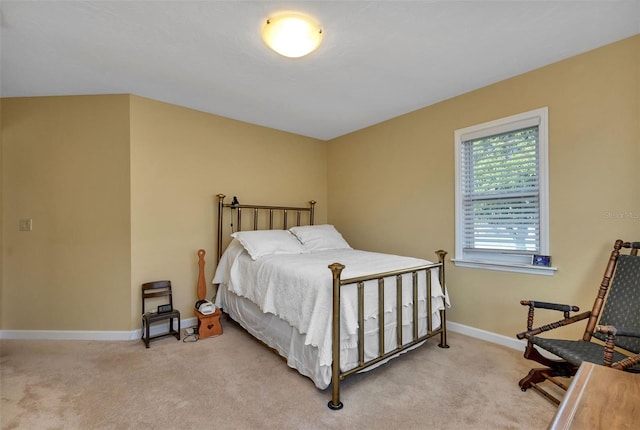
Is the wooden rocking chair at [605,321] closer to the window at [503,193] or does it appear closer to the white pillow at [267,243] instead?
the window at [503,193]

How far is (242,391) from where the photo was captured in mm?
1965

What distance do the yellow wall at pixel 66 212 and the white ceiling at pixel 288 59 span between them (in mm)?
275

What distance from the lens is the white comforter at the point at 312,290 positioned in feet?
6.16

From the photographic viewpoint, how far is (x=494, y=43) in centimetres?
206

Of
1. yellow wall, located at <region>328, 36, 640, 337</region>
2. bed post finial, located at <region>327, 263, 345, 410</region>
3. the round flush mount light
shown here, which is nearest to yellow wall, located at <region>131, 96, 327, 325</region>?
yellow wall, located at <region>328, 36, 640, 337</region>

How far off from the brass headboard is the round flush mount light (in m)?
1.98

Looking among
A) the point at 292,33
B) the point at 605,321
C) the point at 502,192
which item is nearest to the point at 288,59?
the point at 292,33

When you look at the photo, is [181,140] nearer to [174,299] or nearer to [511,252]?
[174,299]

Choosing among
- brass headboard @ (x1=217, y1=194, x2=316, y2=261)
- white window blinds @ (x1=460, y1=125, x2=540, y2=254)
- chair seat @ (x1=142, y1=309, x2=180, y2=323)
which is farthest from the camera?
brass headboard @ (x1=217, y1=194, x2=316, y2=261)

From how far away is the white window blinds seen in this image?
8.11ft

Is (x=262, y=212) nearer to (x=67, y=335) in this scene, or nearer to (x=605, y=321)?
(x=67, y=335)

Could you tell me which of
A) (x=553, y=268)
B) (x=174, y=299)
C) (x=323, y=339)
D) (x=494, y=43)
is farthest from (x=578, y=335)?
(x=174, y=299)

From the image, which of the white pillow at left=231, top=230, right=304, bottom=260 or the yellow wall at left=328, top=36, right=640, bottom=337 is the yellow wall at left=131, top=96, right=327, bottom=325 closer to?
the white pillow at left=231, top=230, right=304, bottom=260

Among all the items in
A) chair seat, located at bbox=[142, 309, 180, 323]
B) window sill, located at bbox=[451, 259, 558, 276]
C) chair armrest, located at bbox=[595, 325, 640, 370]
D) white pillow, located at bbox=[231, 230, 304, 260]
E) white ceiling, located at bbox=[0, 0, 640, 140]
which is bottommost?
chair seat, located at bbox=[142, 309, 180, 323]
